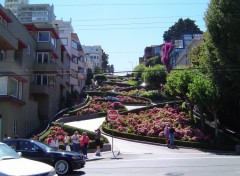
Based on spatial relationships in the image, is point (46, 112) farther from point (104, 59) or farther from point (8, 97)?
point (104, 59)

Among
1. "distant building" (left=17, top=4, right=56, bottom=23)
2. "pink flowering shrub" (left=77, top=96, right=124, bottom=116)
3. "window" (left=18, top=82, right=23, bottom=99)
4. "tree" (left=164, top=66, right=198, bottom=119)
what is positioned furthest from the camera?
"distant building" (left=17, top=4, right=56, bottom=23)

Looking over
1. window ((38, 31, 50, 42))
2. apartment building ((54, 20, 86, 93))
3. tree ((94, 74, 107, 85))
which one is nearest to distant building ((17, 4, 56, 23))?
tree ((94, 74, 107, 85))

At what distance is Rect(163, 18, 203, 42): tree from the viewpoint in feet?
398

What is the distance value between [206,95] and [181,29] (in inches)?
3772

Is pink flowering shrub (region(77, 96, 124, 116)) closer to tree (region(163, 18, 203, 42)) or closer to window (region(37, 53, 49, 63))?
window (region(37, 53, 49, 63))

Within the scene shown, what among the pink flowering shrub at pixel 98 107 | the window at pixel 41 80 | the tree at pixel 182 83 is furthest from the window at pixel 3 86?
the pink flowering shrub at pixel 98 107

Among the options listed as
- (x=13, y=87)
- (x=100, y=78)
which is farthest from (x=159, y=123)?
(x=100, y=78)

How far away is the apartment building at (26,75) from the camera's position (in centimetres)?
3281

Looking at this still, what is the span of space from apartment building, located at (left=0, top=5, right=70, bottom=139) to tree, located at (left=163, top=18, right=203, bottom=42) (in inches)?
2809

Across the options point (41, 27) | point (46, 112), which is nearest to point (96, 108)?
point (46, 112)

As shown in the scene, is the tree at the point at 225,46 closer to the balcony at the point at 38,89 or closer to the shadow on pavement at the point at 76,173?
the shadow on pavement at the point at 76,173

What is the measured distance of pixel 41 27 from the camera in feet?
156

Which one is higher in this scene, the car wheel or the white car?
the white car

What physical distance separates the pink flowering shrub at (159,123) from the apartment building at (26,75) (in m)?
8.66
